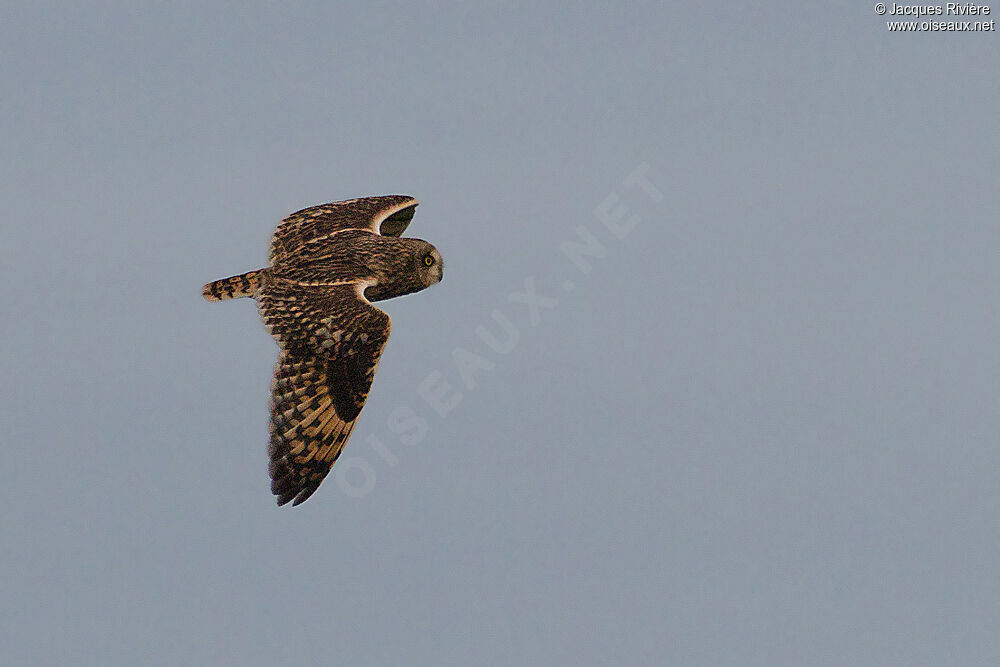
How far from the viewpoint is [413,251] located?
26.2 m

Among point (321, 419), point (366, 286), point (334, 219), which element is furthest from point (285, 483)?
point (334, 219)

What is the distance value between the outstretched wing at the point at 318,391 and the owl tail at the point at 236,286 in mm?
2056

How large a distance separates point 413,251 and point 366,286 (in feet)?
4.68

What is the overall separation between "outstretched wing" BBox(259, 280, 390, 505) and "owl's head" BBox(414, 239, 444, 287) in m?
2.46

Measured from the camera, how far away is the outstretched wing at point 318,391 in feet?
77.3

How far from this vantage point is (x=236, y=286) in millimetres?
25859

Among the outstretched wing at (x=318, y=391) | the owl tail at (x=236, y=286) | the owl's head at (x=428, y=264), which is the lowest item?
the outstretched wing at (x=318, y=391)

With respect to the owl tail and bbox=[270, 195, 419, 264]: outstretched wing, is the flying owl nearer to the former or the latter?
the owl tail

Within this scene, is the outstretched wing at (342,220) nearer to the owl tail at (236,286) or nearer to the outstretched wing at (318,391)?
the owl tail at (236,286)

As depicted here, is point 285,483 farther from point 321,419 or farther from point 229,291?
point 229,291

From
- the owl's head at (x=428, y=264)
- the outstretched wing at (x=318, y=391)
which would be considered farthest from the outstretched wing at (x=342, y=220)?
the outstretched wing at (x=318, y=391)

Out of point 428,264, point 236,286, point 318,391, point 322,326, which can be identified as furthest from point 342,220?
point 318,391

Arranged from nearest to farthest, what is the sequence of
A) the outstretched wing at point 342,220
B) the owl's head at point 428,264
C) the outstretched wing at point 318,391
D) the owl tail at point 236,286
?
the outstretched wing at point 318,391, the owl tail at point 236,286, the owl's head at point 428,264, the outstretched wing at point 342,220

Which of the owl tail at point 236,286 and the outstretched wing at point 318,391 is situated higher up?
the owl tail at point 236,286
